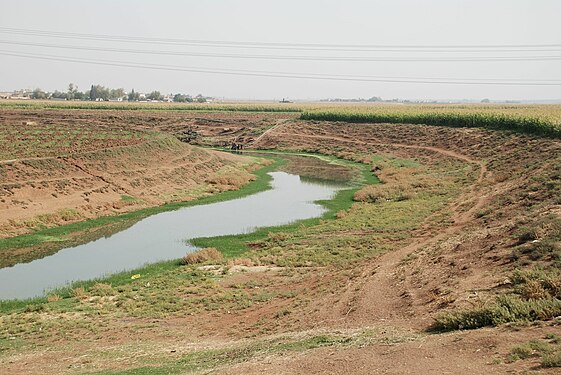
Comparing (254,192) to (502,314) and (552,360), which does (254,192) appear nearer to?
(502,314)

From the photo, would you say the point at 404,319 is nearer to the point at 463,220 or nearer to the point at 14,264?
the point at 463,220

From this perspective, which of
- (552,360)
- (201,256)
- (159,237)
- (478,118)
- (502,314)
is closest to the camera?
(552,360)

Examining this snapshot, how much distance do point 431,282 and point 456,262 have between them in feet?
6.94

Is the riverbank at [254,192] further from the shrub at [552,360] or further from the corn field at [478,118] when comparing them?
the shrub at [552,360]

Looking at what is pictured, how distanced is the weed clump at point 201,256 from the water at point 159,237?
1.94 metres

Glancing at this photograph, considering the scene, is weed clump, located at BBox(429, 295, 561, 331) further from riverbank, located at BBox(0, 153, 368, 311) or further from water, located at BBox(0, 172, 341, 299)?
water, located at BBox(0, 172, 341, 299)

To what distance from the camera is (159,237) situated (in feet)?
A: 121

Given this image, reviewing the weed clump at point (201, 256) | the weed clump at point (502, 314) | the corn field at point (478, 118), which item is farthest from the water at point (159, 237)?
the corn field at point (478, 118)

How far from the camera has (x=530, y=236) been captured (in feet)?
71.6

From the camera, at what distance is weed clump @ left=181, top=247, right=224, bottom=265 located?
29.8m

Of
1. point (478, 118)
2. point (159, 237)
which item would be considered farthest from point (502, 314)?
point (478, 118)

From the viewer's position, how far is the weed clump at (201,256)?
29750 millimetres

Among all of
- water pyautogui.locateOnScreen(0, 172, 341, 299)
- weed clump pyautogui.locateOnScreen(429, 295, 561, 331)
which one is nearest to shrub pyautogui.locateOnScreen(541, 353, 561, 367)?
weed clump pyautogui.locateOnScreen(429, 295, 561, 331)

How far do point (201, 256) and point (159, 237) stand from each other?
7.60 m
